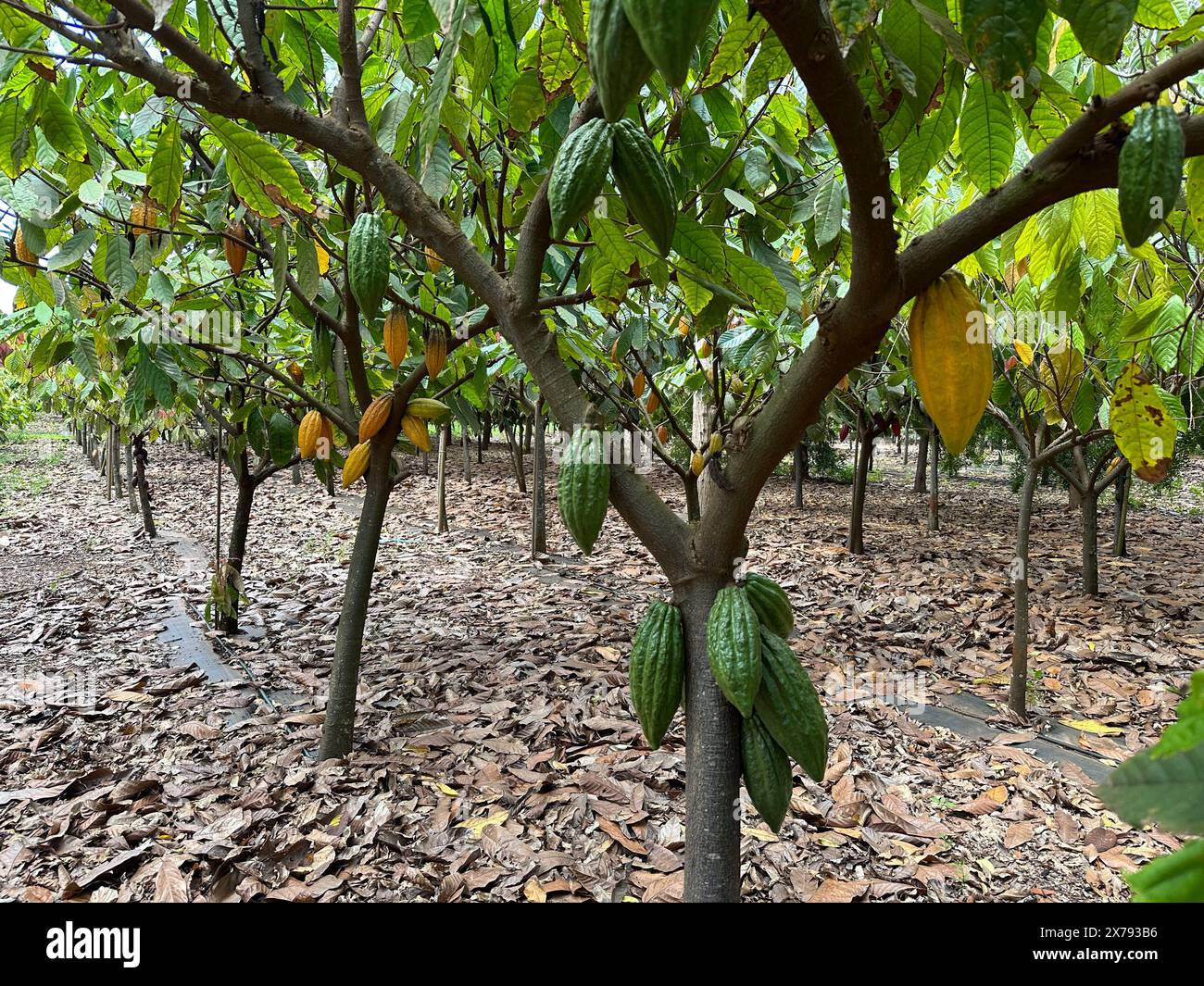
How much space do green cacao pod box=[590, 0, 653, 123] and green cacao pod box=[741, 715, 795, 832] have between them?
0.76 metres

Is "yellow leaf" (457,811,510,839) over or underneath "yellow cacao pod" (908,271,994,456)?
underneath

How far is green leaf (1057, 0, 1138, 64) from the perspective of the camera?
61cm

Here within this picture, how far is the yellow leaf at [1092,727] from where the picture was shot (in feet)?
8.94

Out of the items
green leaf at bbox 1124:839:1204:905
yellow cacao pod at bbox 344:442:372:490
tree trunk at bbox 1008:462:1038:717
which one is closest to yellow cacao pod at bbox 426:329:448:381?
yellow cacao pod at bbox 344:442:372:490

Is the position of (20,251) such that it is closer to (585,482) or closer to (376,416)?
(376,416)

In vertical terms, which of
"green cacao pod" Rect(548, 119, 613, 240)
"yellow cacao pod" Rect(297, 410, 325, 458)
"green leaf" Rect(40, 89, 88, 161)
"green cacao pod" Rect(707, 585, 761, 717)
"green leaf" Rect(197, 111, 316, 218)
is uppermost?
"green leaf" Rect(40, 89, 88, 161)

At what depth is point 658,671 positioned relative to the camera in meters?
A: 0.99

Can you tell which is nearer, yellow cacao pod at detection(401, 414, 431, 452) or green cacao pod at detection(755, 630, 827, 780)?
green cacao pod at detection(755, 630, 827, 780)

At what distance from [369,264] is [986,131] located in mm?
989

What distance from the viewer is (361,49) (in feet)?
5.00

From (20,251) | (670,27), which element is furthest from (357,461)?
(670,27)

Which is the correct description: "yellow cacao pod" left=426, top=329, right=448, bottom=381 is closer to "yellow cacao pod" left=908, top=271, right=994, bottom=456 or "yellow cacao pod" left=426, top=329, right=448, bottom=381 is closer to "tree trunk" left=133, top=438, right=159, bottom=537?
"yellow cacao pod" left=908, top=271, right=994, bottom=456

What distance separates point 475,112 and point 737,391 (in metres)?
1.86

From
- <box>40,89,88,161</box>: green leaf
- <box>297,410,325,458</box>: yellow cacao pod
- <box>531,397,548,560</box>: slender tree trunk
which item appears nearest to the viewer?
<box>40,89,88,161</box>: green leaf
